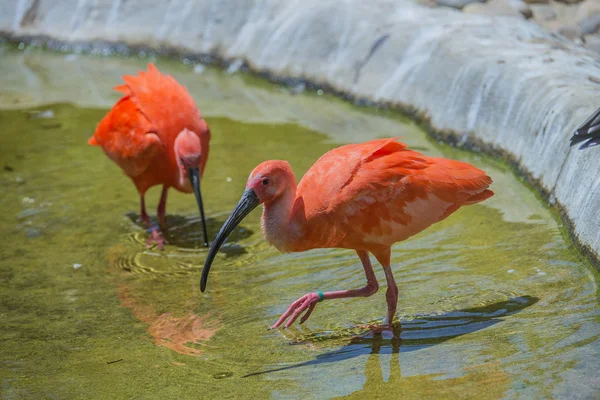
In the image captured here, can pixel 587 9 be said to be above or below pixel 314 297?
above

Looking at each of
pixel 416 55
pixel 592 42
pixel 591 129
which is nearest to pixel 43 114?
pixel 416 55

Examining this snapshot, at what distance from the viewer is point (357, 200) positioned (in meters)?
4.41

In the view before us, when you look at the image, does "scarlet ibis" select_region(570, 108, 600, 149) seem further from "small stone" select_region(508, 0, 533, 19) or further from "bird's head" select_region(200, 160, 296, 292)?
"small stone" select_region(508, 0, 533, 19)

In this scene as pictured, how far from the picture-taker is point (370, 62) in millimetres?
9352

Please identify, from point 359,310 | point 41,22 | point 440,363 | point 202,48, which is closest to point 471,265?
point 359,310

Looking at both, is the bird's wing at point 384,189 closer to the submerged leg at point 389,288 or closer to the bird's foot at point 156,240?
→ the submerged leg at point 389,288

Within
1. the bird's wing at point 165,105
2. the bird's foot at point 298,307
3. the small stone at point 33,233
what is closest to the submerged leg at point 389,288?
the bird's foot at point 298,307

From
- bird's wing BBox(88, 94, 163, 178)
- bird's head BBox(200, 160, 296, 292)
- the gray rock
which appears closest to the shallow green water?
bird's wing BBox(88, 94, 163, 178)

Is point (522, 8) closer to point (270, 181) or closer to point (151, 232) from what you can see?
point (151, 232)

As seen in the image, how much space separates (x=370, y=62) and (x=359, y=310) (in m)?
4.99

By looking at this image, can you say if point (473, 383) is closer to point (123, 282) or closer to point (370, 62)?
point (123, 282)

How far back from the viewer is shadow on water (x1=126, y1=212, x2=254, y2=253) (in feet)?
19.9

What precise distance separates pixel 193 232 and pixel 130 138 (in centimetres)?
82

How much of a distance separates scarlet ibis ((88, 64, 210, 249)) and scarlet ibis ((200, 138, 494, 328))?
5.39 ft
